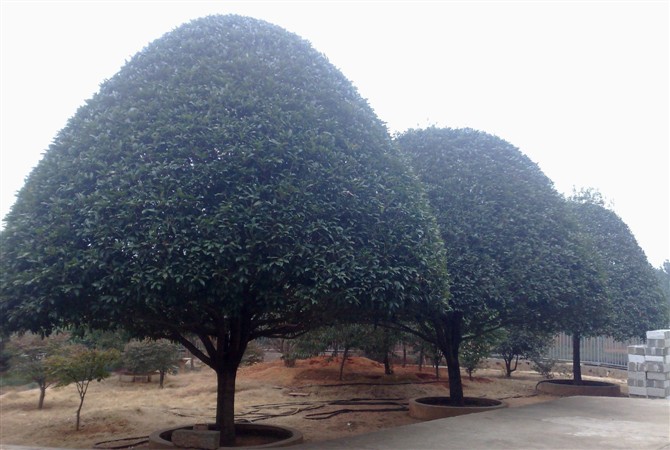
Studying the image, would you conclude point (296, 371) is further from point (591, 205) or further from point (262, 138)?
point (262, 138)

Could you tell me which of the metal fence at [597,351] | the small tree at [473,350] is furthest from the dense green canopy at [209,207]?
the metal fence at [597,351]

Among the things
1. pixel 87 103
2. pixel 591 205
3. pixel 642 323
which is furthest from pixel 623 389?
pixel 87 103

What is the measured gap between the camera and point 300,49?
359 inches

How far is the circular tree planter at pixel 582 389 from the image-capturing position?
680 inches

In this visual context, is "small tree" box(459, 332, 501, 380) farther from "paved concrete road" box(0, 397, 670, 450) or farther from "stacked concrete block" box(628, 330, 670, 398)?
"paved concrete road" box(0, 397, 670, 450)

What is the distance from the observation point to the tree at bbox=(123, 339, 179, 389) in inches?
781

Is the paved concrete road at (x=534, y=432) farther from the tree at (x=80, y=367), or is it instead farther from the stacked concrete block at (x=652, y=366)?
the tree at (x=80, y=367)

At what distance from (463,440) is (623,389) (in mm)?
14203

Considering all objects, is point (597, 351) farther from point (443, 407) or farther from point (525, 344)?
point (443, 407)

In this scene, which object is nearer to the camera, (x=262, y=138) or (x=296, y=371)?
(x=262, y=138)

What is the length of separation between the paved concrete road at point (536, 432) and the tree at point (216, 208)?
5.99ft

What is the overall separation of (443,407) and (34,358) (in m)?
11.6

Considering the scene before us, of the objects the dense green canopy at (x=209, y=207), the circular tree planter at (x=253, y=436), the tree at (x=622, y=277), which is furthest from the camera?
the tree at (x=622, y=277)

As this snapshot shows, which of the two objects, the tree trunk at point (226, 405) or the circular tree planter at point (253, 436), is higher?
the tree trunk at point (226, 405)
